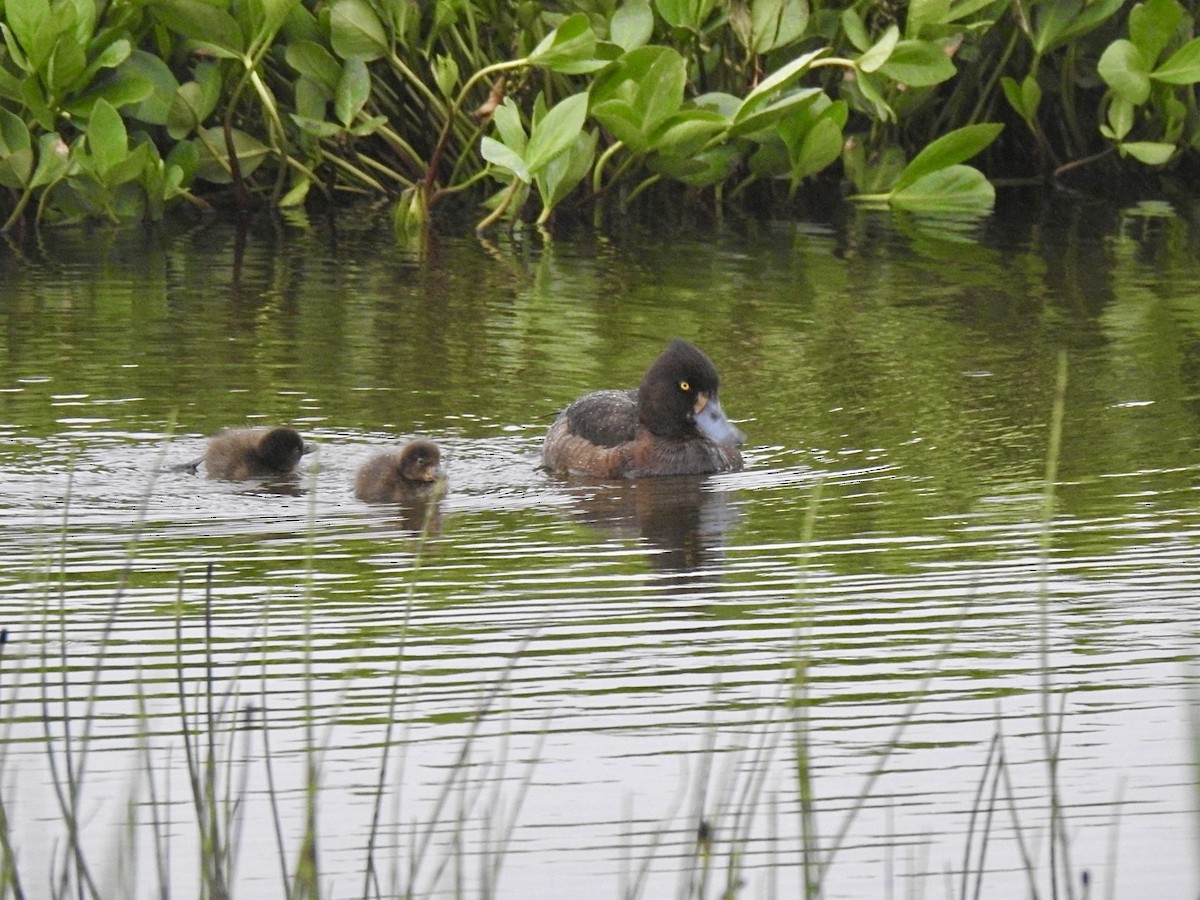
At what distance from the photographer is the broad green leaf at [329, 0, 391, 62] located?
13094 mm

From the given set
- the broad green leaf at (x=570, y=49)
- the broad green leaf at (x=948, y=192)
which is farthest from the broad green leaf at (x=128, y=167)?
the broad green leaf at (x=948, y=192)

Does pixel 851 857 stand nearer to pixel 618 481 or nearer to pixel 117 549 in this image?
pixel 117 549

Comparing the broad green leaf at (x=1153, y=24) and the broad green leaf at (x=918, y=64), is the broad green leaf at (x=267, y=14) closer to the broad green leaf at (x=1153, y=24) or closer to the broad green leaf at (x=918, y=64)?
the broad green leaf at (x=918, y=64)

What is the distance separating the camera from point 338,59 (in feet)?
44.9

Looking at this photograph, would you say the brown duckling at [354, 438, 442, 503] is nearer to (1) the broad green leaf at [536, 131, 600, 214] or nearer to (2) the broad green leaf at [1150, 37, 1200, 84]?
(1) the broad green leaf at [536, 131, 600, 214]

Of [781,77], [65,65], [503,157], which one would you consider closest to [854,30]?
[781,77]

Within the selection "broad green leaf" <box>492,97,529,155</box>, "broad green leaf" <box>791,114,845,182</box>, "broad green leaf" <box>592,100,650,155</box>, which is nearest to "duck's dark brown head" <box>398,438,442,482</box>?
"broad green leaf" <box>492,97,529,155</box>

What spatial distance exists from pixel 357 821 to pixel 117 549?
8.23 feet

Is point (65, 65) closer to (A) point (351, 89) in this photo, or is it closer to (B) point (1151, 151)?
(A) point (351, 89)

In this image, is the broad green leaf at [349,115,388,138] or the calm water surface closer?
the calm water surface

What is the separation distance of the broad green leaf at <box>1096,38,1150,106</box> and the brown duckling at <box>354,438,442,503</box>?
751 centimetres

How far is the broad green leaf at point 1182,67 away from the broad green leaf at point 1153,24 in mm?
112

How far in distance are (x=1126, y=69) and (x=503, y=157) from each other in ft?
14.5

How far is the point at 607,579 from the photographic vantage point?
5996 millimetres
